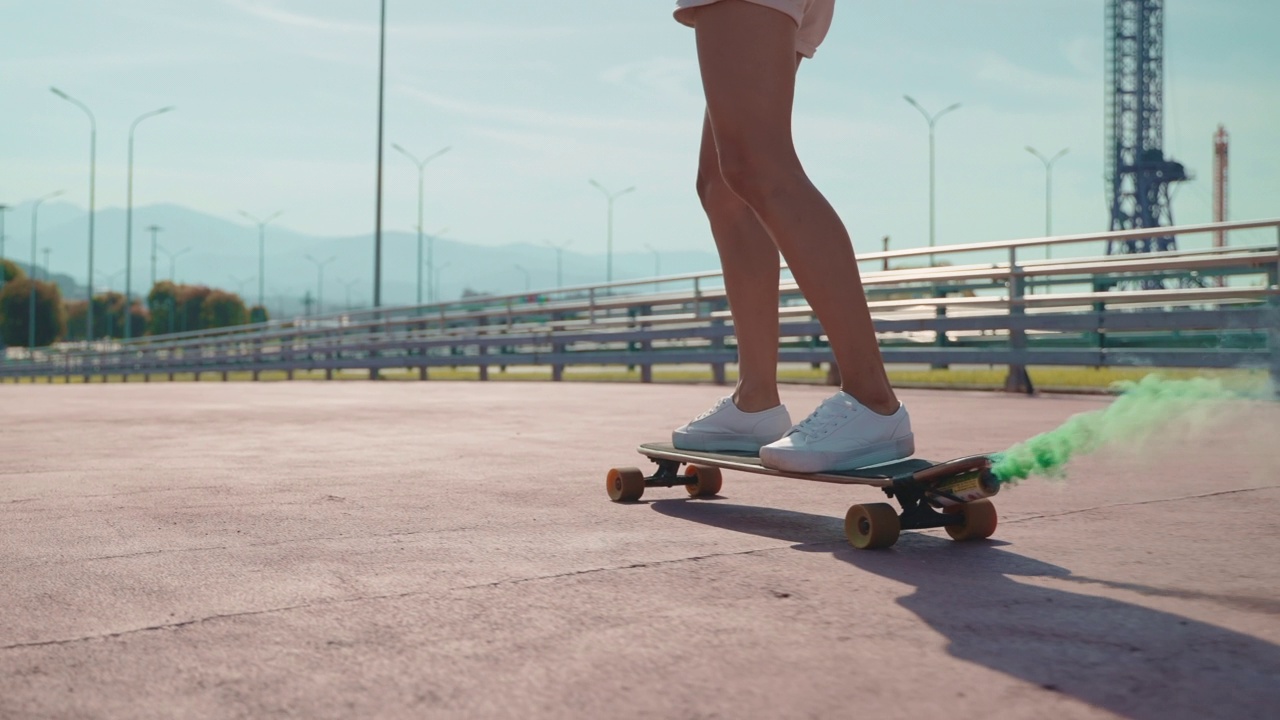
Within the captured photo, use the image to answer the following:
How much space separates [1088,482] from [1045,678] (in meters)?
2.26

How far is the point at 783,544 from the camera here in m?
2.69

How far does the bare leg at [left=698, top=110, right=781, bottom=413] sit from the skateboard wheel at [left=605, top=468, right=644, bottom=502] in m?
0.36

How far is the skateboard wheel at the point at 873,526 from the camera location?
2553 millimetres

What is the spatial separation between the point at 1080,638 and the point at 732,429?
164cm

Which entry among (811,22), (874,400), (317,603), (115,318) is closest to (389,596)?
(317,603)

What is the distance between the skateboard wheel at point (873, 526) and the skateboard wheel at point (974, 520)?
17cm

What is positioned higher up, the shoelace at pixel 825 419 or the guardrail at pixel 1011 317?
the guardrail at pixel 1011 317

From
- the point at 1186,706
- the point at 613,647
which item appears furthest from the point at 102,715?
the point at 1186,706

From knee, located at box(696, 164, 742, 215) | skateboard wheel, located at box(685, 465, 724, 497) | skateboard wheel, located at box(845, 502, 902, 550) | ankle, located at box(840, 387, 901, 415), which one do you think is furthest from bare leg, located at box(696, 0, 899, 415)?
skateboard wheel, located at box(685, 465, 724, 497)

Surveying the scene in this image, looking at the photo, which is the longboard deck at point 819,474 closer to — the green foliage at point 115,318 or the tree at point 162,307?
the tree at point 162,307

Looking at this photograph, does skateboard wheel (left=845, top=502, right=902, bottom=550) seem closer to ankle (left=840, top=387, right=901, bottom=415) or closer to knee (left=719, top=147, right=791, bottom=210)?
ankle (left=840, top=387, right=901, bottom=415)

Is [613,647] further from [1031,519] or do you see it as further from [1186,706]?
[1031,519]

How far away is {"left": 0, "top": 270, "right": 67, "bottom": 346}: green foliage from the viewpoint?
98.2m

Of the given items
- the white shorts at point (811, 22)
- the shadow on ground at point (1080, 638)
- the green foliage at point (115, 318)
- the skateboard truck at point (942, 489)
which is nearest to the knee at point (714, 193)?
the white shorts at point (811, 22)
